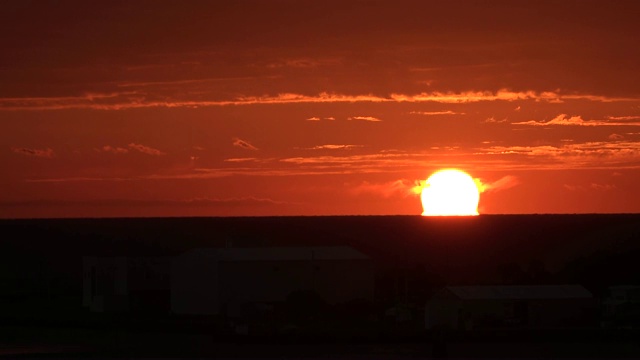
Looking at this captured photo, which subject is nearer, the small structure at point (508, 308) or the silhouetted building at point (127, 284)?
the small structure at point (508, 308)

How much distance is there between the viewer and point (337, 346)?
196 ft

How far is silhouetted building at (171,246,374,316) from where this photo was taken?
74.2 meters

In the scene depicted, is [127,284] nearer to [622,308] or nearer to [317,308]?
[317,308]

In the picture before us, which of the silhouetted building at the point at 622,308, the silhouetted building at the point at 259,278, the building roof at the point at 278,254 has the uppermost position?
the building roof at the point at 278,254

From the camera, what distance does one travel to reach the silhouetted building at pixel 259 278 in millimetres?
74188

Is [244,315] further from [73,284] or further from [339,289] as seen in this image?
[73,284]

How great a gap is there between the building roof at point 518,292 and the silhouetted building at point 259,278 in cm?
761

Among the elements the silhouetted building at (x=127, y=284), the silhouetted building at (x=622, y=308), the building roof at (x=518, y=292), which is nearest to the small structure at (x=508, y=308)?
the building roof at (x=518, y=292)

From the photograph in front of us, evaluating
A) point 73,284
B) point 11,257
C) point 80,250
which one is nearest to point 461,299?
point 73,284

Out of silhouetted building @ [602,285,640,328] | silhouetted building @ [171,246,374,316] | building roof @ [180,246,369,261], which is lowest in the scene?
silhouetted building @ [602,285,640,328]

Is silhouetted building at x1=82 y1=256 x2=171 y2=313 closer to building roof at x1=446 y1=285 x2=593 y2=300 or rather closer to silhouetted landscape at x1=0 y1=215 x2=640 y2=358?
silhouetted landscape at x1=0 y1=215 x2=640 y2=358

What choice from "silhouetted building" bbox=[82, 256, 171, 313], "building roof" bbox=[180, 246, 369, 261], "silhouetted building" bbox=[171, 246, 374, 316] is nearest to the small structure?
"silhouetted building" bbox=[171, 246, 374, 316]

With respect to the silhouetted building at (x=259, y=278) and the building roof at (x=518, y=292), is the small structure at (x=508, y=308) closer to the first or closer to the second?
the building roof at (x=518, y=292)

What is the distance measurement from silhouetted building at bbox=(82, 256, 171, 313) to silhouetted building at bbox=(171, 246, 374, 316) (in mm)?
3368
